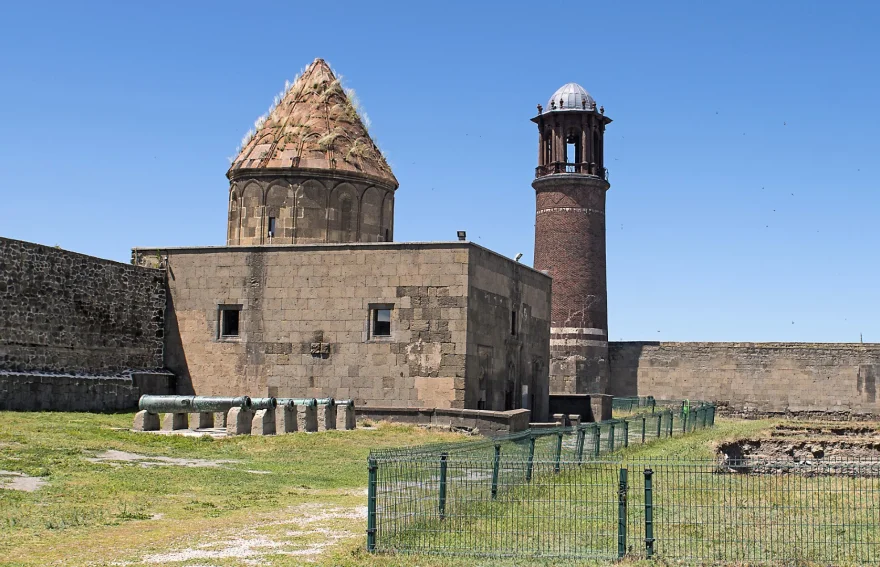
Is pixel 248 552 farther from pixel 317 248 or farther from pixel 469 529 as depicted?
pixel 317 248

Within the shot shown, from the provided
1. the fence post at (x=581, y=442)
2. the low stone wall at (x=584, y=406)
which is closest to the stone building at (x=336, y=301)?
the low stone wall at (x=584, y=406)

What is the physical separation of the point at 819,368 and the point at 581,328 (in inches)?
410

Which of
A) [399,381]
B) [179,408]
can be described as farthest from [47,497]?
[399,381]

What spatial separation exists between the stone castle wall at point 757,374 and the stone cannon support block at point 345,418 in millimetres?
26060

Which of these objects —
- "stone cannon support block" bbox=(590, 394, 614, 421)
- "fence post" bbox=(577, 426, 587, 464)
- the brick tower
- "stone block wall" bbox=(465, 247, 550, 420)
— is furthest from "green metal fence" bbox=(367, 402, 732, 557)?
the brick tower

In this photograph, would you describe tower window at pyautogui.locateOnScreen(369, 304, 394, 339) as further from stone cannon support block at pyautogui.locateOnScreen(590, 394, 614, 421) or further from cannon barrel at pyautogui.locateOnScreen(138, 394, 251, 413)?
stone cannon support block at pyautogui.locateOnScreen(590, 394, 614, 421)

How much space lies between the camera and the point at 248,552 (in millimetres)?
9672

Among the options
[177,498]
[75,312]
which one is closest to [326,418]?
[75,312]

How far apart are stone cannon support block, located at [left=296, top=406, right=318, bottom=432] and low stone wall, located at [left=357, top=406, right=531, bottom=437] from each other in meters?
3.59

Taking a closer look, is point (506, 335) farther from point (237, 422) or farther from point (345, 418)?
point (237, 422)

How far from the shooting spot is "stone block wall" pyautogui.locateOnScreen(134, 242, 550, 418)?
2609 centimetres

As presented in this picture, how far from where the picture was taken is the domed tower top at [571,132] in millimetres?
46719

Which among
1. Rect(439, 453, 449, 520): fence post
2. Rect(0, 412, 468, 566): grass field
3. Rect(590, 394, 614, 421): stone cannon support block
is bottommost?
Rect(0, 412, 468, 566): grass field

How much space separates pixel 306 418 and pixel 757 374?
28602 millimetres
